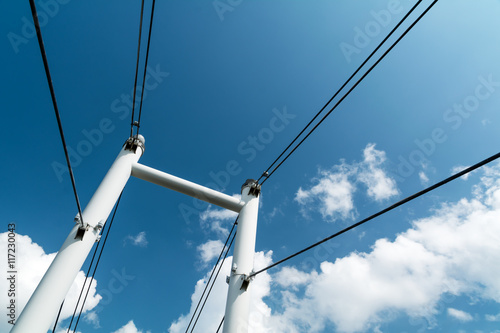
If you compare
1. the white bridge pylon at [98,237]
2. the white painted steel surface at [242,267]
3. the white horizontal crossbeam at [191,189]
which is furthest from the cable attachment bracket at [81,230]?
the white painted steel surface at [242,267]

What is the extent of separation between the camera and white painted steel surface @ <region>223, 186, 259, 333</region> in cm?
354

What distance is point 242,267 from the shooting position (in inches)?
157

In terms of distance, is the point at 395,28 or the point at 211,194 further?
the point at 211,194

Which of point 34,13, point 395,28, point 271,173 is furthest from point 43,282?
point 395,28

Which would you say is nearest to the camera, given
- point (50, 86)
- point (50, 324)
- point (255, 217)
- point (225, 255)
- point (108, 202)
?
point (50, 86)

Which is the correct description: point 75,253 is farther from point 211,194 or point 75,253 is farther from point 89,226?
point 211,194

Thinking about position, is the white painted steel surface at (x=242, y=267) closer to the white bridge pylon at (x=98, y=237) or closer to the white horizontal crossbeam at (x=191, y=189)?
the white bridge pylon at (x=98, y=237)

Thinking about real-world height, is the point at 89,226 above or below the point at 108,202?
below

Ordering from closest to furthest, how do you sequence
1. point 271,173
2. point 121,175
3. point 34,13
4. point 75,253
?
point 34,13
point 75,253
point 121,175
point 271,173

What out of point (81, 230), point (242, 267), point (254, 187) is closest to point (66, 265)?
point (81, 230)

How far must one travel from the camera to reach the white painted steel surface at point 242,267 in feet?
11.6

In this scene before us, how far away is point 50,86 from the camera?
73.2 inches

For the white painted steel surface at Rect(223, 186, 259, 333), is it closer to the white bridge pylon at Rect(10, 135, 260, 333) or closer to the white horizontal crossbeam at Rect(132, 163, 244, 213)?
the white bridge pylon at Rect(10, 135, 260, 333)

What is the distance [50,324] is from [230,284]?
214 cm
